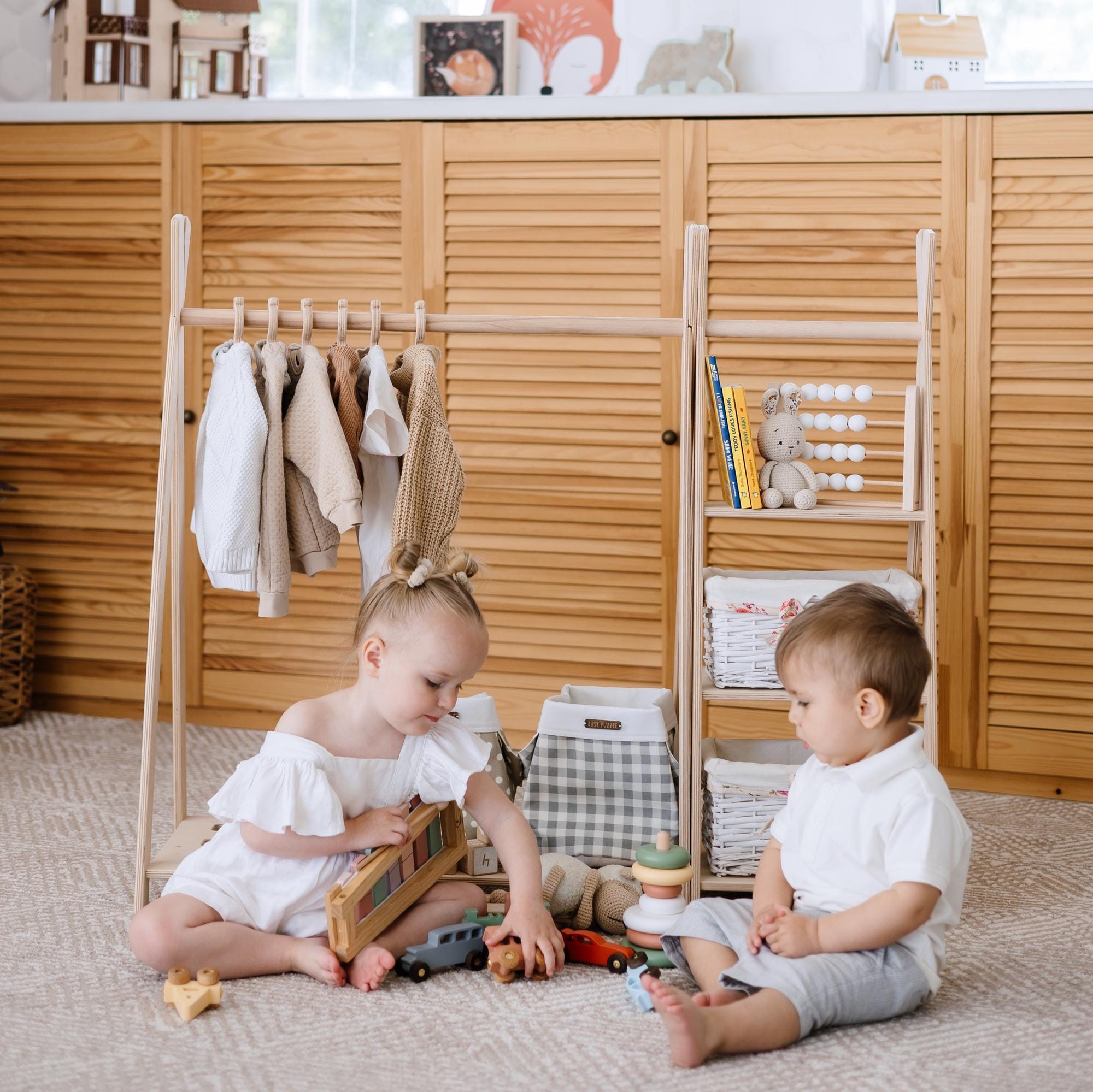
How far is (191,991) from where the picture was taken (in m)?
1.42

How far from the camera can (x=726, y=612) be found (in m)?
1.83

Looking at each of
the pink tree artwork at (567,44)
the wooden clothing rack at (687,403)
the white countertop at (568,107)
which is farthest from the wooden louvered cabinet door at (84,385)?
the wooden clothing rack at (687,403)

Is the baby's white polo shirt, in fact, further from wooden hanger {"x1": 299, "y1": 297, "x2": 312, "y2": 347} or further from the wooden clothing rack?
wooden hanger {"x1": 299, "y1": 297, "x2": 312, "y2": 347}

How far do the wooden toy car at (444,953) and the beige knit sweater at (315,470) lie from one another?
21.4 inches

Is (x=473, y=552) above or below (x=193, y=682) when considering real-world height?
above

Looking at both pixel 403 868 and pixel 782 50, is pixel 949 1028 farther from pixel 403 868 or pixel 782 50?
pixel 782 50

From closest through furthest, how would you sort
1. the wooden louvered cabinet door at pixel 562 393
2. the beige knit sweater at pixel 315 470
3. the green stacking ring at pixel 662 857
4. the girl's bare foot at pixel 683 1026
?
the girl's bare foot at pixel 683 1026, the green stacking ring at pixel 662 857, the beige knit sweater at pixel 315 470, the wooden louvered cabinet door at pixel 562 393

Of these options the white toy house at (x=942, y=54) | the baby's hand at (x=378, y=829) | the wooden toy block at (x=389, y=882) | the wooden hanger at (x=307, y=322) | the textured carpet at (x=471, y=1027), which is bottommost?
the textured carpet at (x=471, y=1027)

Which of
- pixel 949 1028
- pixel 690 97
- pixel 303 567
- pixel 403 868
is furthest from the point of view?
pixel 690 97

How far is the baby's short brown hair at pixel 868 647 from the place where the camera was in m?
1.42

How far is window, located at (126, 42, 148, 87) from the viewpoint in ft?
9.48

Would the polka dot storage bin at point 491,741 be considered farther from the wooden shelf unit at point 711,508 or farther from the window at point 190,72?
the window at point 190,72

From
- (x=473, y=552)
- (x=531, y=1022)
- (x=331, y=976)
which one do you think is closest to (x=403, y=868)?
(x=331, y=976)

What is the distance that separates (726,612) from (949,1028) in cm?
64
